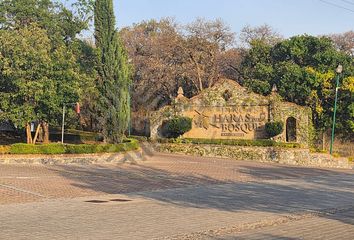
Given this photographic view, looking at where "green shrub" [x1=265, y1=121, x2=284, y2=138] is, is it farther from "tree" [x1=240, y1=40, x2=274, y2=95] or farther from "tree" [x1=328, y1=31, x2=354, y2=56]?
"tree" [x1=328, y1=31, x2=354, y2=56]

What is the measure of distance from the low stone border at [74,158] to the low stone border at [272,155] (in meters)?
8.33

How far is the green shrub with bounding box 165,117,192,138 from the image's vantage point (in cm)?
3638

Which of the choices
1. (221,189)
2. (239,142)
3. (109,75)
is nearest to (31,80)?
(109,75)

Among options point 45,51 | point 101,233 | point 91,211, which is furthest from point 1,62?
point 101,233

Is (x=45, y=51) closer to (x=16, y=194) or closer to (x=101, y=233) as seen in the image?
(x=16, y=194)

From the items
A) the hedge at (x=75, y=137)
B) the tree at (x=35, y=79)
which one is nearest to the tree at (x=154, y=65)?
the hedge at (x=75, y=137)

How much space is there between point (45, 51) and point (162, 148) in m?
12.4

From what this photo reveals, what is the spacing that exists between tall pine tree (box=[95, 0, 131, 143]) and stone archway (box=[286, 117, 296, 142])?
553 inches

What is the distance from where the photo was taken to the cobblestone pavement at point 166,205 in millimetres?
9141

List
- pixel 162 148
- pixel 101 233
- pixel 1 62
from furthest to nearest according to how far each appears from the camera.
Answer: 1. pixel 162 148
2. pixel 1 62
3. pixel 101 233

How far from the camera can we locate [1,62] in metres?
27.0

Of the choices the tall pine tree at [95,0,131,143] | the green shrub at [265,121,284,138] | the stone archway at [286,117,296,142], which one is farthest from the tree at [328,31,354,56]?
the tall pine tree at [95,0,131,143]

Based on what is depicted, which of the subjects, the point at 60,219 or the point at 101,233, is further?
the point at 60,219

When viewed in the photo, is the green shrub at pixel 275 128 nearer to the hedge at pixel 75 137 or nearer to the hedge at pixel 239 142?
the hedge at pixel 239 142
